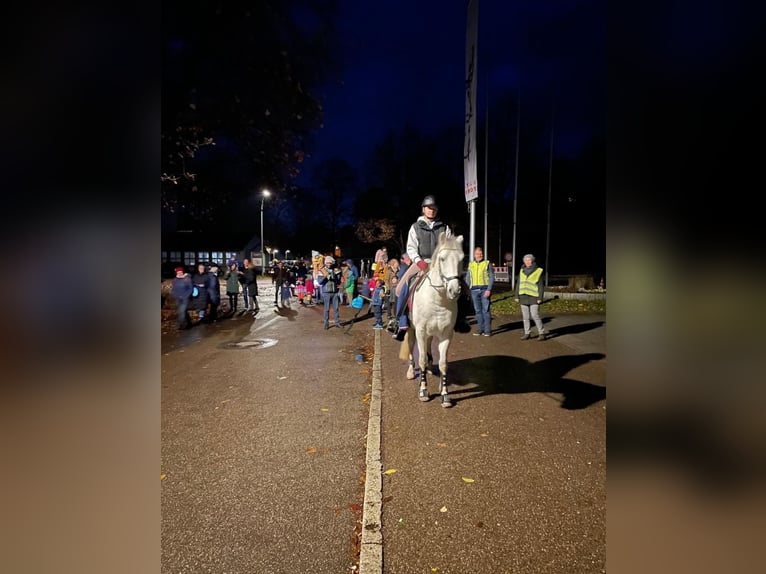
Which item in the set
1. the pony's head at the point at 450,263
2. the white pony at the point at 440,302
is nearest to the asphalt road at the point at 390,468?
the white pony at the point at 440,302

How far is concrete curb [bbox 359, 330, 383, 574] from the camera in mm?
2670

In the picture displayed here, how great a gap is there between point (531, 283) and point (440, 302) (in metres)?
5.12

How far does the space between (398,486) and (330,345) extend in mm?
6948

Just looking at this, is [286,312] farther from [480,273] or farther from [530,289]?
[530,289]

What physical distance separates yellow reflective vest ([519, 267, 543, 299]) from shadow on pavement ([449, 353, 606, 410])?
2.06m

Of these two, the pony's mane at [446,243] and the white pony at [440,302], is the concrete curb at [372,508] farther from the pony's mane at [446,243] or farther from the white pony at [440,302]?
the pony's mane at [446,243]

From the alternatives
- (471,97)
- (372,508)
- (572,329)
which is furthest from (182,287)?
(572,329)

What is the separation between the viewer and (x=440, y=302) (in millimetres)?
5891

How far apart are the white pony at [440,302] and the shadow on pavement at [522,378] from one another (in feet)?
Answer: 1.97

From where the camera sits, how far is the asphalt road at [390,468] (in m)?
2.80
